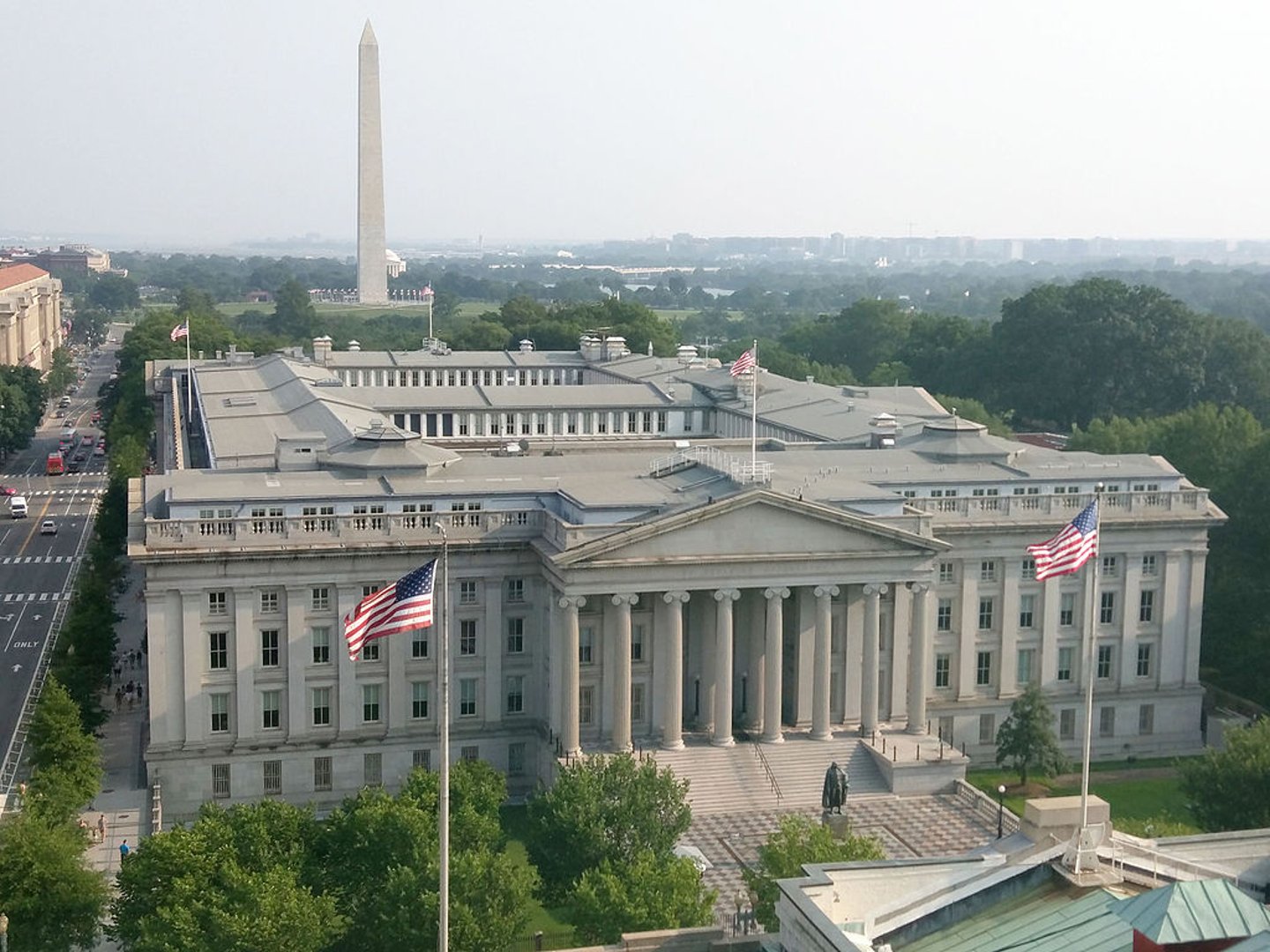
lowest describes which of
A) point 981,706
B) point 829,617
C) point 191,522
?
point 981,706

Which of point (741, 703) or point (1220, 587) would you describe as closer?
point (741, 703)

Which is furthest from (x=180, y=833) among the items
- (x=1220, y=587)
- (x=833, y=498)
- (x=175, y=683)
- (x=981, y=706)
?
(x=1220, y=587)

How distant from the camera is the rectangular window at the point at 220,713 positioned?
72125 mm

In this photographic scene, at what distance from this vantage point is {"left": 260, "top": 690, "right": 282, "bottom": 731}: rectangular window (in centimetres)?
7269

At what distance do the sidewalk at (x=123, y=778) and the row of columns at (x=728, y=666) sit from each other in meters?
18.1

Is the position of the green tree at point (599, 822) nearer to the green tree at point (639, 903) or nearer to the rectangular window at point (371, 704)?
the green tree at point (639, 903)

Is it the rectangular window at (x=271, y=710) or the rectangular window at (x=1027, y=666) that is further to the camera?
the rectangular window at (x=1027, y=666)

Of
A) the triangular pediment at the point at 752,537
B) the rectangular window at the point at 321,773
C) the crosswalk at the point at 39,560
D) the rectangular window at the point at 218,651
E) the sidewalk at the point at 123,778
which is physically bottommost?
the crosswalk at the point at 39,560

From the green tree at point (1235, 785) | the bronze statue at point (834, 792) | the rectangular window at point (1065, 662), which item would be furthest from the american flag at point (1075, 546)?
the rectangular window at point (1065, 662)

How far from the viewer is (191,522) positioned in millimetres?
70500

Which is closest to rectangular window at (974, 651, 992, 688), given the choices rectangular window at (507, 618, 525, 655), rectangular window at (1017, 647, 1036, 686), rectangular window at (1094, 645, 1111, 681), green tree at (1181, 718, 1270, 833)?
rectangular window at (1017, 647, 1036, 686)

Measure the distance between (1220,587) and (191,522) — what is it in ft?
179

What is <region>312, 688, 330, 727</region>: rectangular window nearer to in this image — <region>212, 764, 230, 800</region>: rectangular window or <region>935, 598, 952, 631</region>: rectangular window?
<region>212, 764, 230, 800</region>: rectangular window

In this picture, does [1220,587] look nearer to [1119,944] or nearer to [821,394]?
[821,394]
